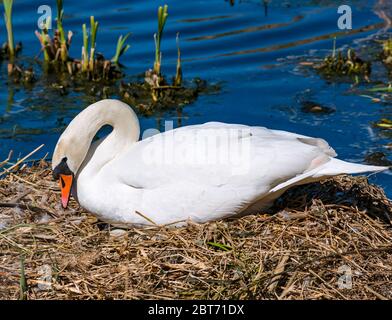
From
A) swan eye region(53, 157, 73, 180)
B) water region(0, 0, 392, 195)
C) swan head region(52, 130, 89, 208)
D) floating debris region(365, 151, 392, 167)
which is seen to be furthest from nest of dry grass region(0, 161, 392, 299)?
water region(0, 0, 392, 195)

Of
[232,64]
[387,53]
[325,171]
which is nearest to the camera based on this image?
[325,171]

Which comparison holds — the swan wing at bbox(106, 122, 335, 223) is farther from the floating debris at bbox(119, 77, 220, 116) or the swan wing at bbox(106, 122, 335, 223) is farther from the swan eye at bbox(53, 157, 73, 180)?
the floating debris at bbox(119, 77, 220, 116)

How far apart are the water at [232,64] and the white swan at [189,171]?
226cm

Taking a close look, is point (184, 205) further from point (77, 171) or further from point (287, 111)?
point (287, 111)

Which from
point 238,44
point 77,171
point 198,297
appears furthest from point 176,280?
point 238,44

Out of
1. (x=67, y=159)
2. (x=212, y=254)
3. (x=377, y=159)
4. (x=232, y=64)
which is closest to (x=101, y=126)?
(x=67, y=159)

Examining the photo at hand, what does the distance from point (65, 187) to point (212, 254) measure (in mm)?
1297

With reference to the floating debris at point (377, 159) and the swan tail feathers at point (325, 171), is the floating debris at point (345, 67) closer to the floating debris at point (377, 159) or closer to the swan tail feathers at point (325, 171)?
the floating debris at point (377, 159)

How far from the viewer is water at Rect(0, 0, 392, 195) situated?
10.2m

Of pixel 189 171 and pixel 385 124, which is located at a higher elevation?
pixel 189 171

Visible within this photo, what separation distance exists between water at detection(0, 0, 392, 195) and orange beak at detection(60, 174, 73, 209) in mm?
2476

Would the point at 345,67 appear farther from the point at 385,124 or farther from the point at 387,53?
the point at 385,124

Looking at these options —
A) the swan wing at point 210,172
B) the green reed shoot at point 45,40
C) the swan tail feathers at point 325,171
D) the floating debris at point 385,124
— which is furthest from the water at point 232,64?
the swan wing at point 210,172

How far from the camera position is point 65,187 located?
7.30 m
